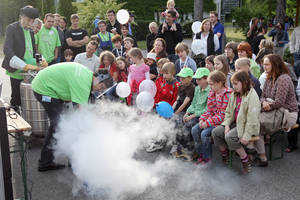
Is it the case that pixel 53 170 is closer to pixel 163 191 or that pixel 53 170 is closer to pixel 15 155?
pixel 15 155

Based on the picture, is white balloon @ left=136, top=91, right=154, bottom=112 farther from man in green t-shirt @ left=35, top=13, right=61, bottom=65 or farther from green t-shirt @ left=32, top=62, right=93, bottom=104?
man in green t-shirt @ left=35, top=13, right=61, bottom=65

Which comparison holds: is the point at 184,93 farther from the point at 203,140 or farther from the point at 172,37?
the point at 172,37

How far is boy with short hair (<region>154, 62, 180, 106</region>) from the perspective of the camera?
18.3 ft

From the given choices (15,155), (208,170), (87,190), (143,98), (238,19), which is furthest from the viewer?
(238,19)

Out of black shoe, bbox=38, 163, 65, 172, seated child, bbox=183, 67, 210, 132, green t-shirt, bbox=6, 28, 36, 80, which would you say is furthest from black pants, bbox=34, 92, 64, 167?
seated child, bbox=183, 67, 210, 132

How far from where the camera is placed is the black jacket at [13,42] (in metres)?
5.89

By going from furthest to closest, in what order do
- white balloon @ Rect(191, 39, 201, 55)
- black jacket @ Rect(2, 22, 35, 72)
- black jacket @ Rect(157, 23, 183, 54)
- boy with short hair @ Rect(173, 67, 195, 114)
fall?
1. black jacket @ Rect(157, 23, 183, 54)
2. white balloon @ Rect(191, 39, 201, 55)
3. black jacket @ Rect(2, 22, 35, 72)
4. boy with short hair @ Rect(173, 67, 195, 114)

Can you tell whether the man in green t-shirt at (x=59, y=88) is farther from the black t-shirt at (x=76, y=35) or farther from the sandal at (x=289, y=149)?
the black t-shirt at (x=76, y=35)

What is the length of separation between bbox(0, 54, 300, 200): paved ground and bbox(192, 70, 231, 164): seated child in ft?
0.88

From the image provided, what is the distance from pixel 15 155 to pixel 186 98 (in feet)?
9.60

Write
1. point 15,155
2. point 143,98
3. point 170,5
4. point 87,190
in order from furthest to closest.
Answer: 1. point 170,5
2. point 15,155
3. point 143,98
4. point 87,190

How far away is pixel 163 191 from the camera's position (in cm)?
419

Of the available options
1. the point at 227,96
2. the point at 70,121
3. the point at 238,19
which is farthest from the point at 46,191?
the point at 238,19

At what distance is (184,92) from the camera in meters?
5.49
